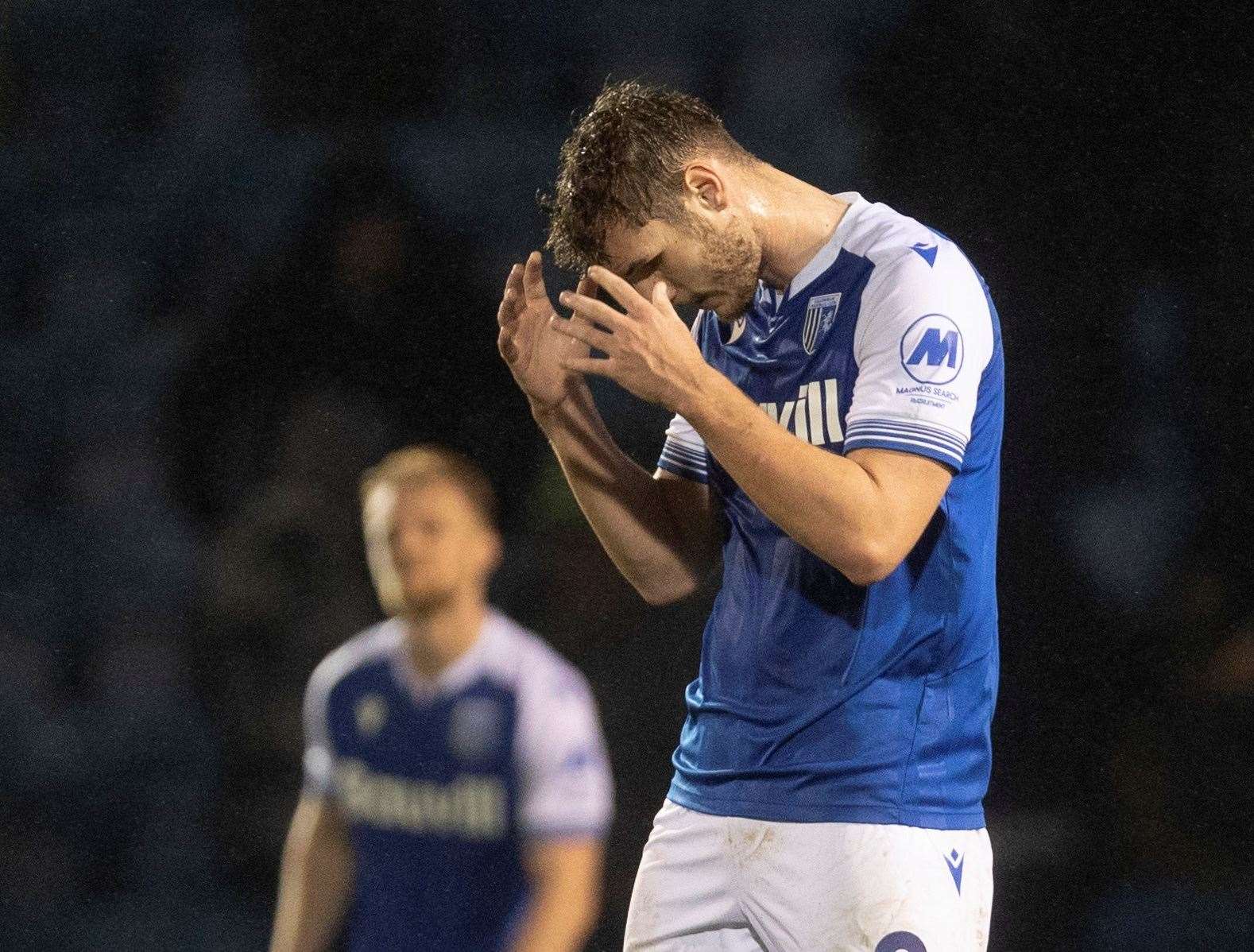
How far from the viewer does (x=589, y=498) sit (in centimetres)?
143

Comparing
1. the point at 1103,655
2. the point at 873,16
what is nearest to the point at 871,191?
the point at 873,16

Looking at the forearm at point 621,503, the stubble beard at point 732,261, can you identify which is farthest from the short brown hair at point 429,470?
the stubble beard at point 732,261

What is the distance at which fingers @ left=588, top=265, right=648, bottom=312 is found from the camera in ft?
3.70

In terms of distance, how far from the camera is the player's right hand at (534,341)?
4.60 ft

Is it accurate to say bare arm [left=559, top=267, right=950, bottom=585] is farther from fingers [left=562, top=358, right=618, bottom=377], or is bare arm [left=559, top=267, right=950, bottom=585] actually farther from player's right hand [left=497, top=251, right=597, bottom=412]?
player's right hand [left=497, top=251, right=597, bottom=412]

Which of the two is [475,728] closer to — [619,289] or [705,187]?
[619,289]

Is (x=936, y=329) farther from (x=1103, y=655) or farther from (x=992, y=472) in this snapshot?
(x=1103, y=655)

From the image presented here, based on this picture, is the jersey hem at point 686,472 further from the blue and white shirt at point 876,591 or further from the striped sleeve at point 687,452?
the blue and white shirt at point 876,591

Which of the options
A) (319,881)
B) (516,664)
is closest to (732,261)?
(516,664)

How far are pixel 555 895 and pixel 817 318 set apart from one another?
1.77 ft

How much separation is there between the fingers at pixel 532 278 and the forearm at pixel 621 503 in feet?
0.35

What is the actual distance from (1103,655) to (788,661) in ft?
2.92

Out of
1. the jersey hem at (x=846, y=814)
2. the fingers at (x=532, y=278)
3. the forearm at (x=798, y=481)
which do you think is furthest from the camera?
the fingers at (x=532, y=278)

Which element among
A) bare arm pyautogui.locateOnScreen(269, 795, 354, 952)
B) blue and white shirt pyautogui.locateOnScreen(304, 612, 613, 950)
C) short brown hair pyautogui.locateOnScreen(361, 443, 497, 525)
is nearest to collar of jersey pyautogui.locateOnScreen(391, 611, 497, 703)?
blue and white shirt pyautogui.locateOnScreen(304, 612, 613, 950)
